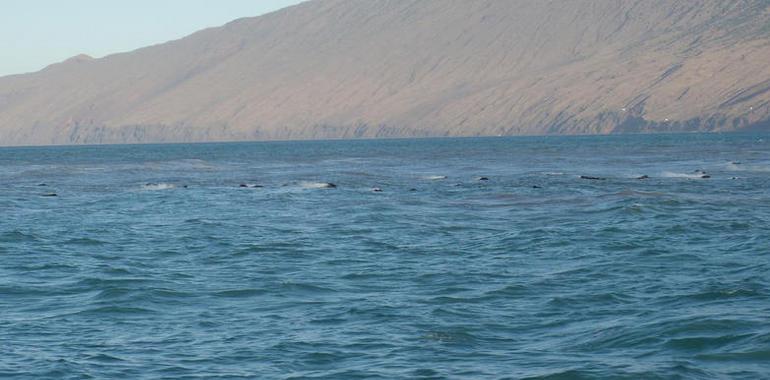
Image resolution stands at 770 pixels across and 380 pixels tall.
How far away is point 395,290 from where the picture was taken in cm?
2119

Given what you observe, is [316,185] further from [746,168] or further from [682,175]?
[746,168]

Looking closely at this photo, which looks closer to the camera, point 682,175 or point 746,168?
point 682,175

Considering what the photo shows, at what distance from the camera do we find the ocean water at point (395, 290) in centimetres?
1534

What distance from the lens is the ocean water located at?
50.3 feet

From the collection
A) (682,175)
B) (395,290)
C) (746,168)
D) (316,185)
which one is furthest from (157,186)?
(395,290)

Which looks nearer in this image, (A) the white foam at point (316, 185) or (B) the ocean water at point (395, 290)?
(B) the ocean water at point (395, 290)

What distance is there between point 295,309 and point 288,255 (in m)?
8.07

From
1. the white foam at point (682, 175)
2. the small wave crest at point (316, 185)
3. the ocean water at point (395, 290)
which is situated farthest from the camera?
the white foam at point (682, 175)

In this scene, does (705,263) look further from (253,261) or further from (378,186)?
(378,186)

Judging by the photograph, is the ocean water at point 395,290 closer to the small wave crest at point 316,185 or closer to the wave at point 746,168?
the small wave crest at point 316,185

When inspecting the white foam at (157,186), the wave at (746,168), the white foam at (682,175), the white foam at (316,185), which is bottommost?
the white foam at (157,186)

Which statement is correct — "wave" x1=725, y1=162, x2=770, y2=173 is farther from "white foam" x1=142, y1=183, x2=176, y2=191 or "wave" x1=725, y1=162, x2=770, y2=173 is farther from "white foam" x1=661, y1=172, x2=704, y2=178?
"white foam" x1=142, y1=183, x2=176, y2=191

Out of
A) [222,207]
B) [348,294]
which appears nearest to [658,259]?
[348,294]

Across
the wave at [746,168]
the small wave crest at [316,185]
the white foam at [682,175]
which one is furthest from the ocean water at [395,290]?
the wave at [746,168]
